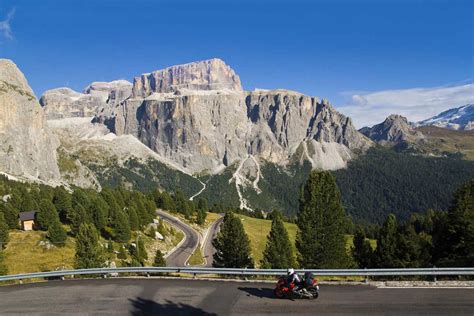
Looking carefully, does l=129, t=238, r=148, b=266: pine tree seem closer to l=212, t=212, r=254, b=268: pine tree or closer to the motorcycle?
l=212, t=212, r=254, b=268: pine tree

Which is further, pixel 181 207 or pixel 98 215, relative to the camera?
pixel 181 207

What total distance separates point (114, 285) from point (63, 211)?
75123 mm

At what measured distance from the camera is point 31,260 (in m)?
65.4

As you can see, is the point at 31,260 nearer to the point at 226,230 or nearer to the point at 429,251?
the point at 226,230

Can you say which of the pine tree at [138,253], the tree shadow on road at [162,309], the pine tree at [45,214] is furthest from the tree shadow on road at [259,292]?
the pine tree at [45,214]

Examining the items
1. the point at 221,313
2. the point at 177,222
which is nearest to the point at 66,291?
the point at 221,313

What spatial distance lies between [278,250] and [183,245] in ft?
173

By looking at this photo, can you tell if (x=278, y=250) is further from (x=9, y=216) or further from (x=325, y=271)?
(x=9, y=216)

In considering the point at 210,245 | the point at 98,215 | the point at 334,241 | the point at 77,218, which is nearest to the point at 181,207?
the point at 210,245

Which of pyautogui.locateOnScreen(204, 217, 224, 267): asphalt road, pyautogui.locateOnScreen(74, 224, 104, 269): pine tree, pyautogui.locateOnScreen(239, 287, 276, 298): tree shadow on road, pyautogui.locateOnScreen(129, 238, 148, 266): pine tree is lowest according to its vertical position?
pyautogui.locateOnScreen(204, 217, 224, 267): asphalt road

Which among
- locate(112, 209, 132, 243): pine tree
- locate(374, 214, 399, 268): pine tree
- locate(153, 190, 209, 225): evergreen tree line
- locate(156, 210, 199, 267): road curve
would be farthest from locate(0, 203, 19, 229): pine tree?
locate(374, 214, 399, 268): pine tree

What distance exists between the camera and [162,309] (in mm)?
22953

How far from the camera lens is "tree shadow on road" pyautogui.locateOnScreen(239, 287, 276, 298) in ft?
76.7

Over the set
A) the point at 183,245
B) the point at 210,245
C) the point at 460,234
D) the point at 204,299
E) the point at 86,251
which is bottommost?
the point at 210,245
